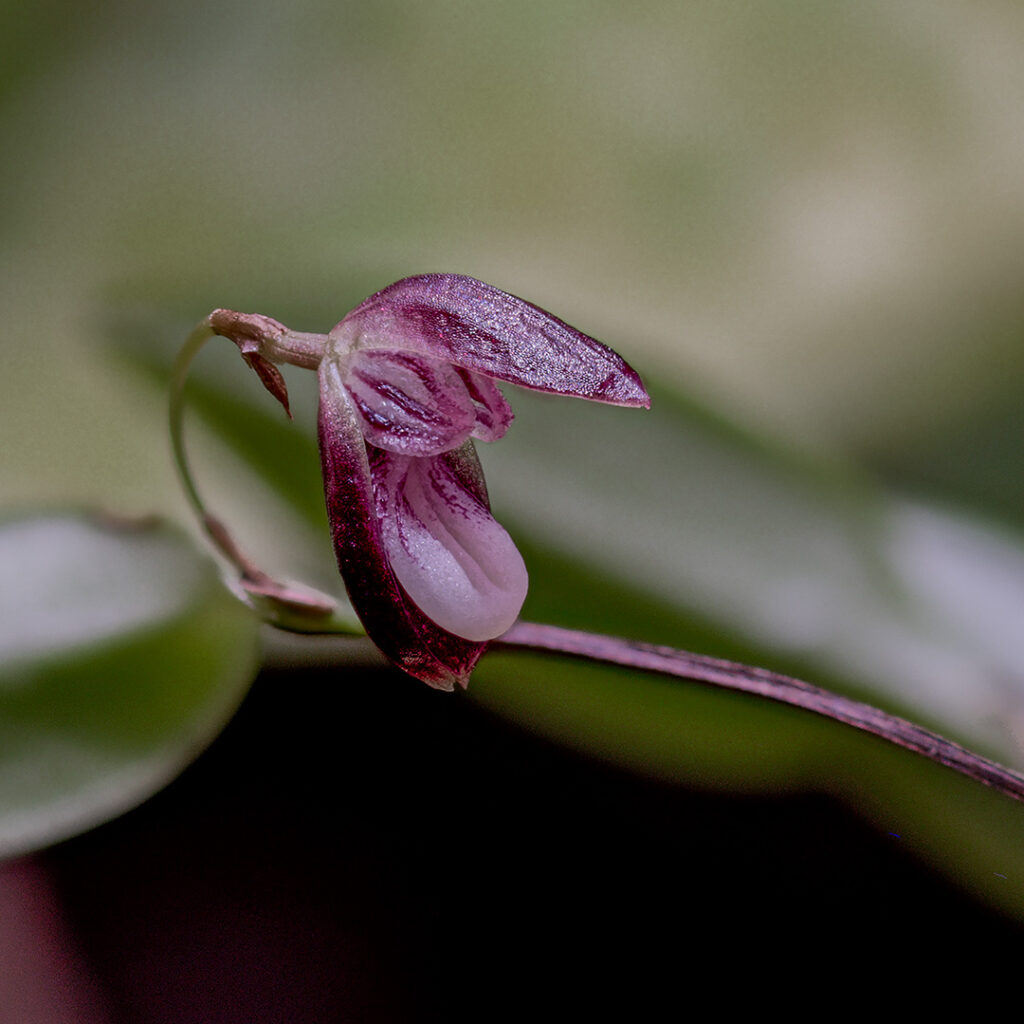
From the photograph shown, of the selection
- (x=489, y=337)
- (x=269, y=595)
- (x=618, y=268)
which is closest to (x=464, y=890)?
(x=269, y=595)

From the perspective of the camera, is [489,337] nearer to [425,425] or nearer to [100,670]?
[425,425]

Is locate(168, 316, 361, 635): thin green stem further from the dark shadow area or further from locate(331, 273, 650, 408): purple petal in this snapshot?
locate(331, 273, 650, 408): purple petal

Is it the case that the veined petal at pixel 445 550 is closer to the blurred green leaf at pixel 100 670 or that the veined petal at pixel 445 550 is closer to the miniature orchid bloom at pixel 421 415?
the miniature orchid bloom at pixel 421 415

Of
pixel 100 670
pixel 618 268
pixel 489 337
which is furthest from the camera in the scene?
pixel 618 268

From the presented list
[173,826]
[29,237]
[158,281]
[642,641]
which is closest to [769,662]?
[642,641]

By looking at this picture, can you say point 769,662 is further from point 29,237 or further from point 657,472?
point 29,237

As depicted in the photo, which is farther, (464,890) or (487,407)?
(464,890)
